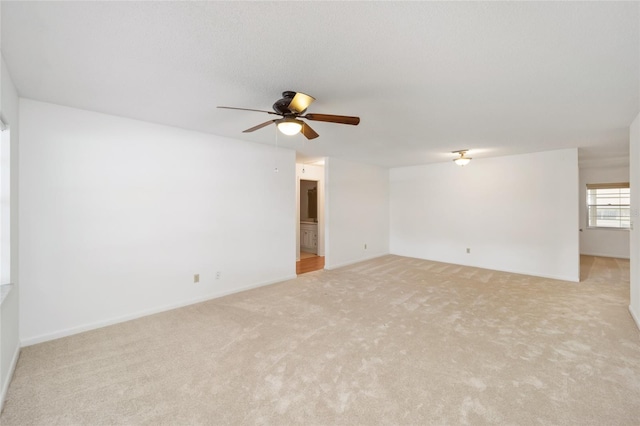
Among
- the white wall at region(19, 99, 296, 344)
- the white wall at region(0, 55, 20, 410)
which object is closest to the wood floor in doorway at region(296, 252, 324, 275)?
the white wall at region(19, 99, 296, 344)

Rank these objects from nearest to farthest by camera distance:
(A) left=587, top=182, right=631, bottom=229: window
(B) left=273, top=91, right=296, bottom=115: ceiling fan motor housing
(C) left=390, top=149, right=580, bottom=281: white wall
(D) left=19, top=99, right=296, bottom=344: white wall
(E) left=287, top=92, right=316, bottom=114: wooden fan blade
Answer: (E) left=287, top=92, right=316, bottom=114: wooden fan blade, (B) left=273, top=91, right=296, bottom=115: ceiling fan motor housing, (D) left=19, top=99, right=296, bottom=344: white wall, (C) left=390, top=149, right=580, bottom=281: white wall, (A) left=587, top=182, right=631, bottom=229: window

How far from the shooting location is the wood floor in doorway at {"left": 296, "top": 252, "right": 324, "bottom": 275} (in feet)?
18.6

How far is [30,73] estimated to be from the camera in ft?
6.86

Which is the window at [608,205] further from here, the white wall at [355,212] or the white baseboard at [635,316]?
the white wall at [355,212]

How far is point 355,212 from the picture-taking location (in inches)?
249

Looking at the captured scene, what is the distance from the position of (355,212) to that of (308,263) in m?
1.68

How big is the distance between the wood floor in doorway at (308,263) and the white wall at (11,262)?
3789 mm

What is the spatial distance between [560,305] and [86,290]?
594 centimetres

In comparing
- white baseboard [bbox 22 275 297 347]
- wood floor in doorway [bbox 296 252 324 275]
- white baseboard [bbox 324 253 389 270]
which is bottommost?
white baseboard [bbox 22 275 297 347]

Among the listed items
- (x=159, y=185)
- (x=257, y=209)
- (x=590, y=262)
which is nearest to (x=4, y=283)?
(x=159, y=185)

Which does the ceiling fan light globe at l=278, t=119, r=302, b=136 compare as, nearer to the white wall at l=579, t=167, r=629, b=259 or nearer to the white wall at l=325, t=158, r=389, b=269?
the white wall at l=325, t=158, r=389, b=269

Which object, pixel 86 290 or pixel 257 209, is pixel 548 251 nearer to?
pixel 257 209

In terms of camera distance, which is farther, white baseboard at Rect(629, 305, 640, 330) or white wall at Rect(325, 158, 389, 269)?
white wall at Rect(325, 158, 389, 269)

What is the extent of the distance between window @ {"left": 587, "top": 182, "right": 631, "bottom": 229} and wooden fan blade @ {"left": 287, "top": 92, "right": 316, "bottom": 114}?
A: 28.7ft
